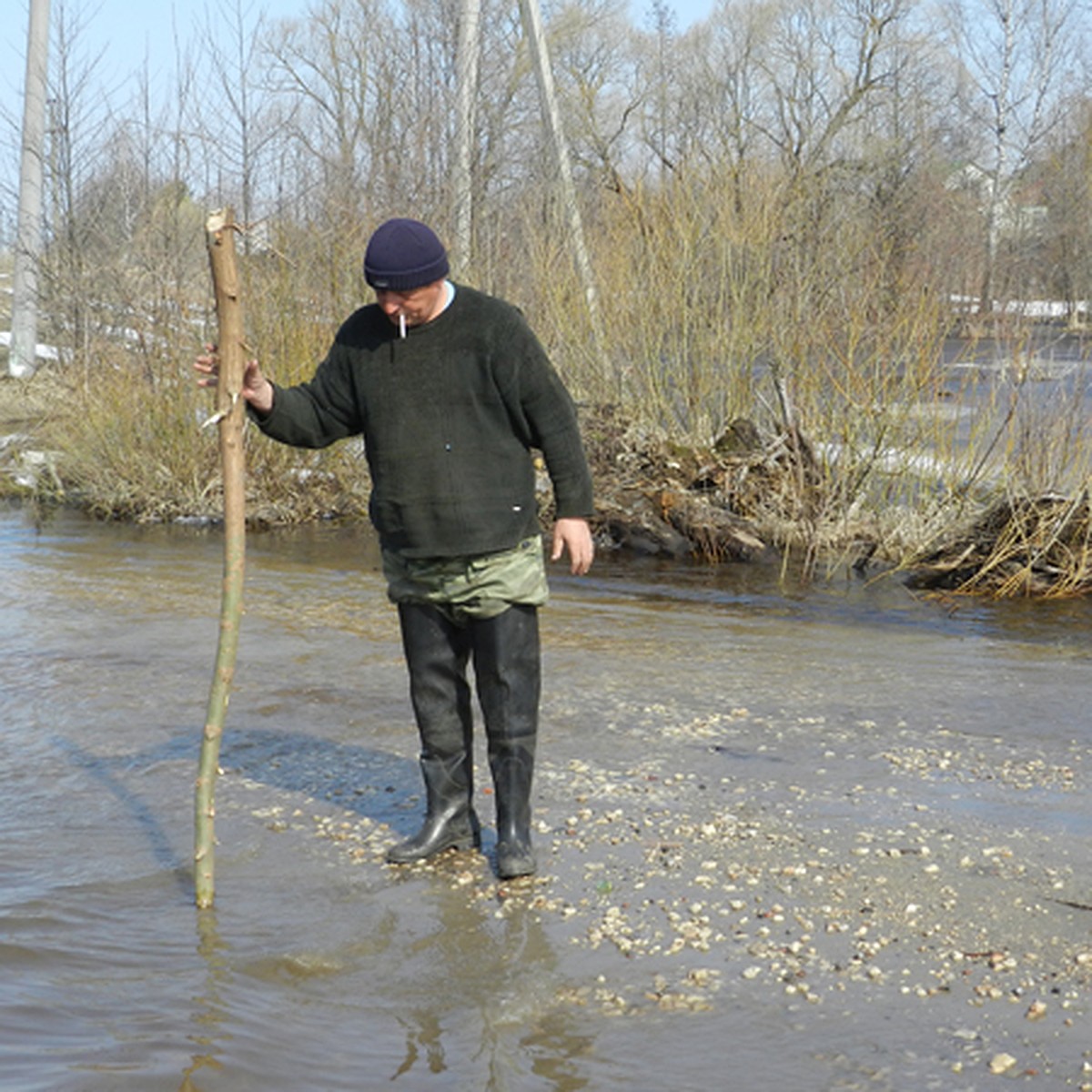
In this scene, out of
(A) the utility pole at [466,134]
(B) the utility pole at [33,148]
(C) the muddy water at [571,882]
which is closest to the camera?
(C) the muddy water at [571,882]

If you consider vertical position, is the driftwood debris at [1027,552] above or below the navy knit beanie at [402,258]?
below

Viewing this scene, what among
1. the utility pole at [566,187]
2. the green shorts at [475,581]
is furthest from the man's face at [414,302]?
the utility pole at [566,187]

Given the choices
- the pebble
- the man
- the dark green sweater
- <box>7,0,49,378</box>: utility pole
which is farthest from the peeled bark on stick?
<box>7,0,49,378</box>: utility pole

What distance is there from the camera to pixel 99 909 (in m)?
4.52

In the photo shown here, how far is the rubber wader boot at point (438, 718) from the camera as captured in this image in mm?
4836

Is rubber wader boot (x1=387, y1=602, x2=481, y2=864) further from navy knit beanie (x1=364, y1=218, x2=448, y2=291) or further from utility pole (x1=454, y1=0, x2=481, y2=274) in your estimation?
utility pole (x1=454, y1=0, x2=481, y2=274)

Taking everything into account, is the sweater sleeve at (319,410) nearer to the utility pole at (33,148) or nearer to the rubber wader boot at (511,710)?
the rubber wader boot at (511,710)

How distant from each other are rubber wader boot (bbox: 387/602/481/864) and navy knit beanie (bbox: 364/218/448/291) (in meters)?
1.04

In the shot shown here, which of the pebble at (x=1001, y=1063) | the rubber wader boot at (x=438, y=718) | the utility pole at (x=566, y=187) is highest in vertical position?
the utility pole at (x=566, y=187)

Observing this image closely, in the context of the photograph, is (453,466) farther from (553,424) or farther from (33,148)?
(33,148)

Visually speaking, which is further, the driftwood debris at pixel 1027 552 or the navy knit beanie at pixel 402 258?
the driftwood debris at pixel 1027 552

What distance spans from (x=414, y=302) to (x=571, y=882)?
1.84 metres

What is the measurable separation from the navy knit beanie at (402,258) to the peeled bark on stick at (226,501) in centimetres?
42

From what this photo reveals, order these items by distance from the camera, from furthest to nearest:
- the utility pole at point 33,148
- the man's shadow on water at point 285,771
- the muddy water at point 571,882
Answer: the utility pole at point 33,148
the man's shadow on water at point 285,771
the muddy water at point 571,882
